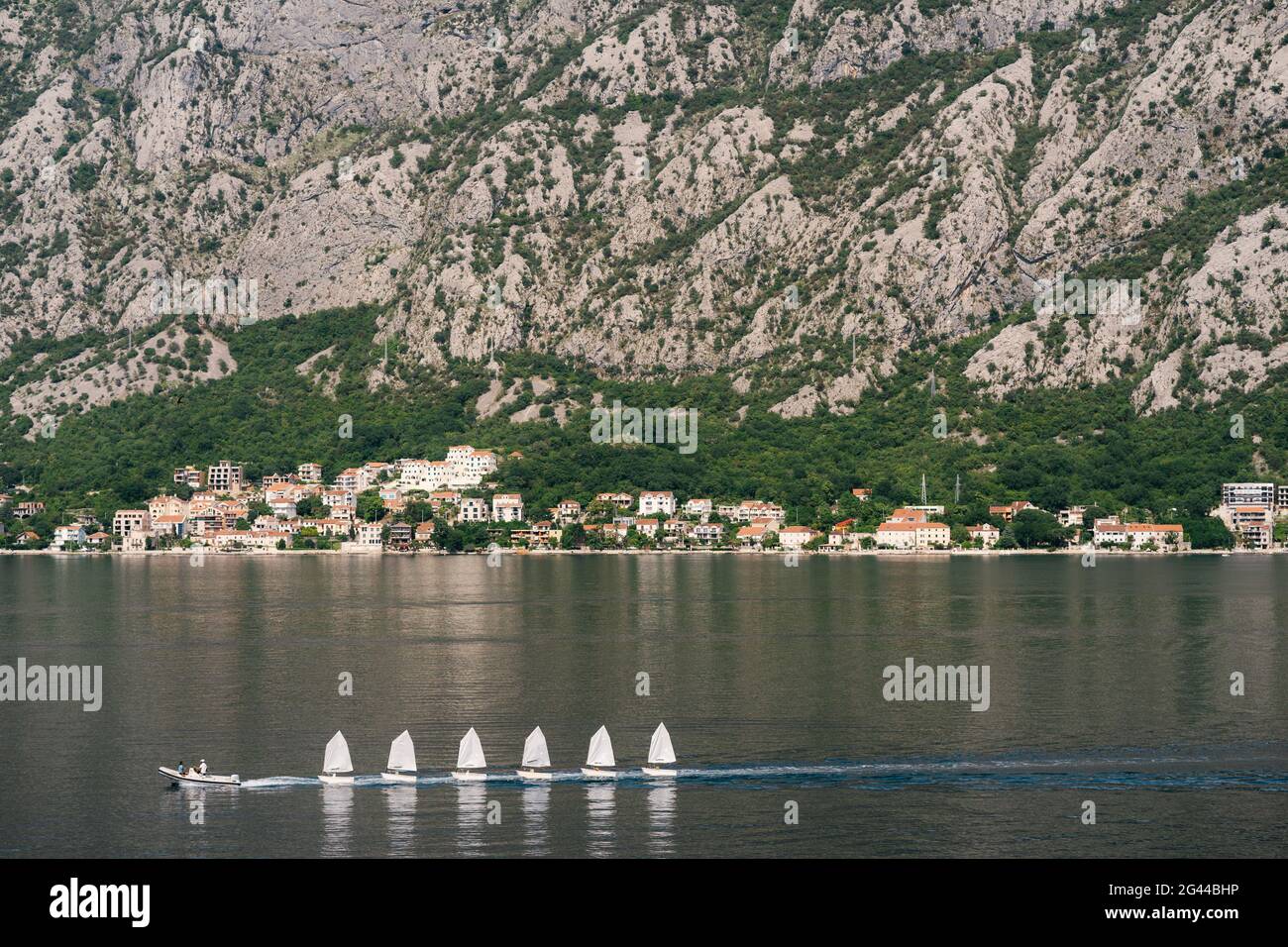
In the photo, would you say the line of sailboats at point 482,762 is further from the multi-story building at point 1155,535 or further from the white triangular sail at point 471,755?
the multi-story building at point 1155,535

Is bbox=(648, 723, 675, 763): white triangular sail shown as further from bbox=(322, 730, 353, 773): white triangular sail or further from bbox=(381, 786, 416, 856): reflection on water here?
bbox=(322, 730, 353, 773): white triangular sail

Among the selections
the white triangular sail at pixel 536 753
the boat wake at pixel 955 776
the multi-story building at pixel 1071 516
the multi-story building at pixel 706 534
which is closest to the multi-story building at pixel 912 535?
the multi-story building at pixel 1071 516

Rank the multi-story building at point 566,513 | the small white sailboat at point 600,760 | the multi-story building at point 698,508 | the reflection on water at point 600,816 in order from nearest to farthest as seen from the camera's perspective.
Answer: the reflection on water at point 600,816 → the small white sailboat at point 600,760 → the multi-story building at point 698,508 → the multi-story building at point 566,513

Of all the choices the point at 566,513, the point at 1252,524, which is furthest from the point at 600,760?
the point at 1252,524

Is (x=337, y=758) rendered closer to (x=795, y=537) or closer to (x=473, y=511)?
(x=795, y=537)
